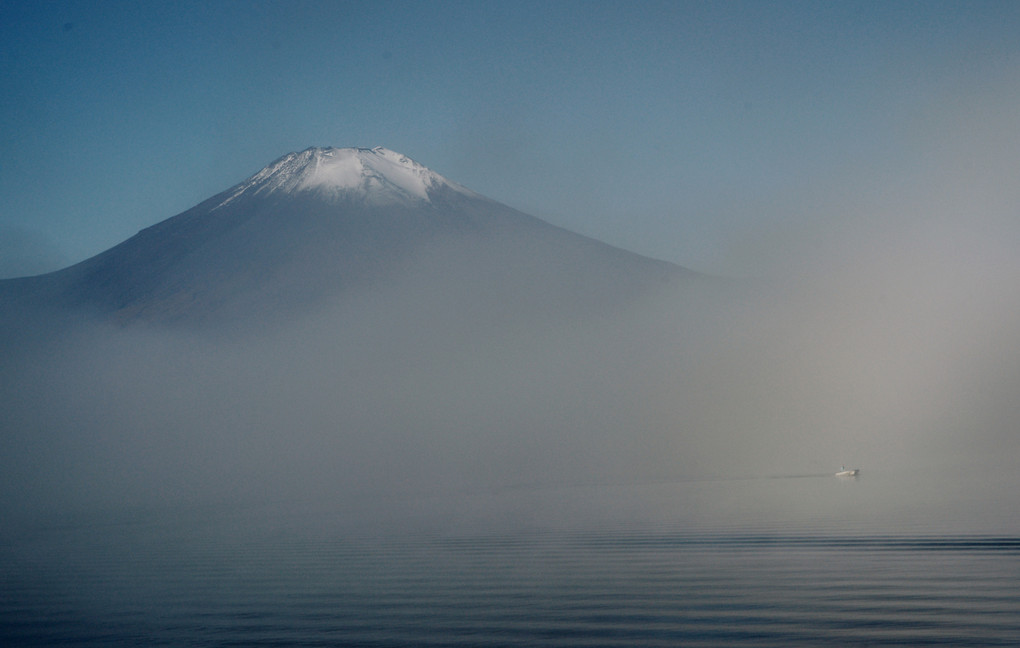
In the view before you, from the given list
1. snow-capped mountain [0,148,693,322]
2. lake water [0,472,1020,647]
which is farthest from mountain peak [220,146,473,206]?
lake water [0,472,1020,647]

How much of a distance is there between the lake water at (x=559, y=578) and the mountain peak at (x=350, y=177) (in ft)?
348

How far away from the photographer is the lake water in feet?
35.0

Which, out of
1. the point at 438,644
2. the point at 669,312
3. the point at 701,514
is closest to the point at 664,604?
the point at 438,644

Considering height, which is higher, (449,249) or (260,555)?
(449,249)

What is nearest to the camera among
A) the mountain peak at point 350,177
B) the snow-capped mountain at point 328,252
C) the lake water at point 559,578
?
the lake water at point 559,578

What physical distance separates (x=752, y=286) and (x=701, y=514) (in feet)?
445

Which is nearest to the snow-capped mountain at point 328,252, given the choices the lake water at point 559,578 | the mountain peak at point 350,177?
the mountain peak at point 350,177

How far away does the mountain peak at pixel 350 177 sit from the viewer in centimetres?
13238

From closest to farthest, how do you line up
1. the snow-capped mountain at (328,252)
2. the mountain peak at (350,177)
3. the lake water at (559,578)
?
the lake water at (559,578) → the snow-capped mountain at (328,252) → the mountain peak at (350,177)

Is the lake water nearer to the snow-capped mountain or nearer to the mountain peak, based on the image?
the snow-capped mountain

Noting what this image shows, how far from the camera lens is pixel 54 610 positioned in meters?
14.3

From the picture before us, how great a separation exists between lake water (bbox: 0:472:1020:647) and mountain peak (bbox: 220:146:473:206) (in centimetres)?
10620

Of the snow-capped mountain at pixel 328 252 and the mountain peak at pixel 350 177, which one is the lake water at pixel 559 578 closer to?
the snow-capped mountain at pixel 328 252

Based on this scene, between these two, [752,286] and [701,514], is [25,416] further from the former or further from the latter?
[752,286]
